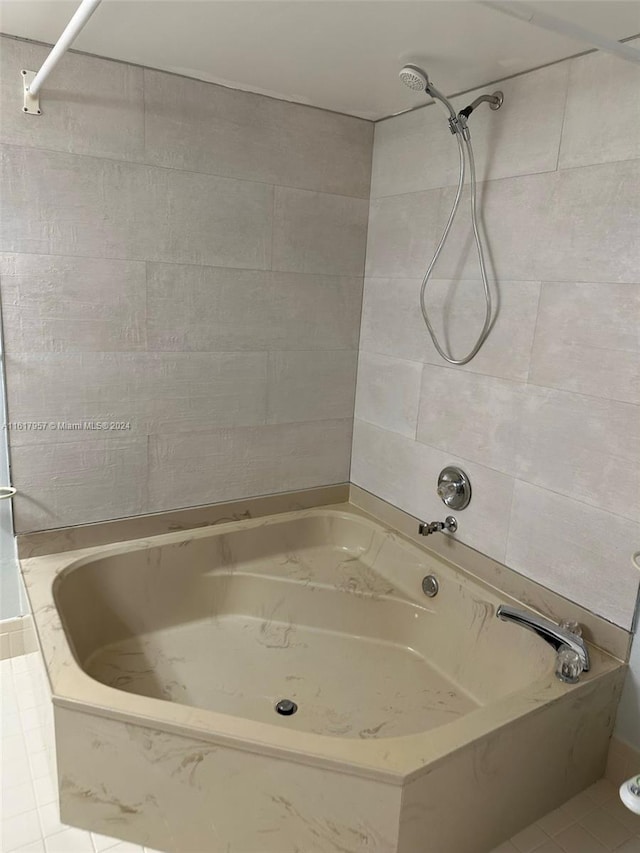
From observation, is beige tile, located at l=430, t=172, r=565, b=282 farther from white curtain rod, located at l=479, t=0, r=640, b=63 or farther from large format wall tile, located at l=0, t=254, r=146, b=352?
large format wall tile, located at l=0, t=254, r=146, b=352

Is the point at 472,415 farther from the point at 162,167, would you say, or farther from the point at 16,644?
the point at 16,644

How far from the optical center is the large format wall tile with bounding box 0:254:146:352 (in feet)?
6.18

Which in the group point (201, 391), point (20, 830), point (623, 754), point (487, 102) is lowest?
point (20, 830)

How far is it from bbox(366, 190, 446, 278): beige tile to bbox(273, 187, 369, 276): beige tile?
59mm

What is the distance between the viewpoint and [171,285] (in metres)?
2.11

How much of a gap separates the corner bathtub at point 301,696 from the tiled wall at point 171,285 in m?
0.30

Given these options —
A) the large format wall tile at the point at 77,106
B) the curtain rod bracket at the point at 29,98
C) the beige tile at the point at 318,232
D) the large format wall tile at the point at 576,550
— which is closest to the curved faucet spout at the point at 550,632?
the large format wall tile at the point at 576,550

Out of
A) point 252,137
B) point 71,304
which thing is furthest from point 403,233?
point 71,304

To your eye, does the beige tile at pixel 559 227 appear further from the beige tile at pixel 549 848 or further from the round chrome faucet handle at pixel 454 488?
the beige tile at pixel 549 848

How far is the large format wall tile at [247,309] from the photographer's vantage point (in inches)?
83.5

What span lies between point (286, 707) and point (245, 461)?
→ 92 centimetres

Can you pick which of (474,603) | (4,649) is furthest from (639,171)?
(4,649)

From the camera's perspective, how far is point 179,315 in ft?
7.05

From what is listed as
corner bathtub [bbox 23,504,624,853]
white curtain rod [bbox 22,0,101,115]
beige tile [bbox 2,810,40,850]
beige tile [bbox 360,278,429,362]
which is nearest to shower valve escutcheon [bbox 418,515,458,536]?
corner bathtub [bbox 23,504,624,853]
